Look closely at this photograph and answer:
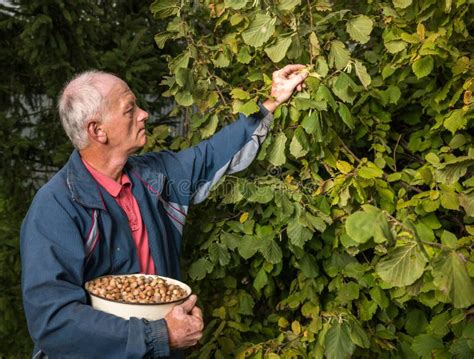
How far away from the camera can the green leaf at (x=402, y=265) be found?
146 centimetres

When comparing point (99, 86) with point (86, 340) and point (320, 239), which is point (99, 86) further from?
point (320, 239)

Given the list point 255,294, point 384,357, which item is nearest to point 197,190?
point 255,294

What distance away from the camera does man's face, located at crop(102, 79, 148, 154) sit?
2072mm

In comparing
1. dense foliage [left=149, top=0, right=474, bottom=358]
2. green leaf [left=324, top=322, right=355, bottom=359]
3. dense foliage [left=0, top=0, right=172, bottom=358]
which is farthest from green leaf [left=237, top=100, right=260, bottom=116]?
dense foliage [left=0, top=0, right=172, bottom=358]

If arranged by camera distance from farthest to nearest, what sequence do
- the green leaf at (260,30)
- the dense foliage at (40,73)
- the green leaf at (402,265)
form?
the dense foliage at (40,73)
the green leaf at (260,30)
the green leaf at (402,265)

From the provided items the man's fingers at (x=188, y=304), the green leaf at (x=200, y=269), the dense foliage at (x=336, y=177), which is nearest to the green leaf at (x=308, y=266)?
the dense foliage at (x=336, y=177)

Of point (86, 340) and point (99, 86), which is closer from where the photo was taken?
point (86, 340)

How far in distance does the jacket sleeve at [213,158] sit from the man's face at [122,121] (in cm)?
25

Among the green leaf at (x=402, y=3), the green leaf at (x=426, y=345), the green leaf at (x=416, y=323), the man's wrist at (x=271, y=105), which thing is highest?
the green leaf at (x=402, y=3)

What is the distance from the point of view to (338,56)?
6.75ft

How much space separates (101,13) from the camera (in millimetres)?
3955

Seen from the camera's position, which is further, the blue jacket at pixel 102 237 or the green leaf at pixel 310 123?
the green leaf at pixel 310 123

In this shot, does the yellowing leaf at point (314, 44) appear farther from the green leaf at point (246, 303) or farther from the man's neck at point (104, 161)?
the green leaf at point (246, 303)

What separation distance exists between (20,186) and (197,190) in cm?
221
